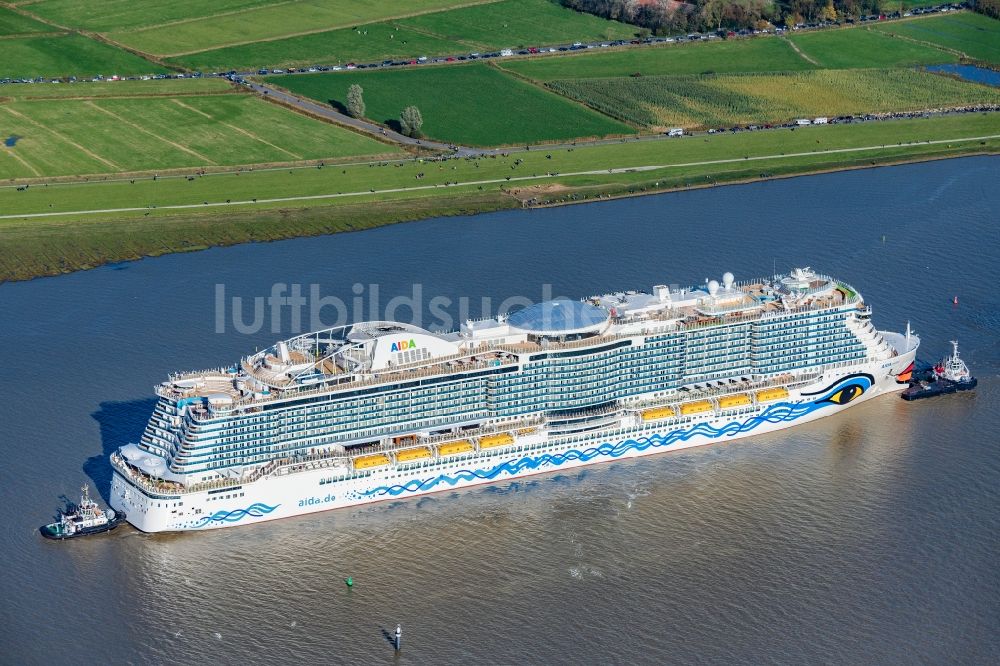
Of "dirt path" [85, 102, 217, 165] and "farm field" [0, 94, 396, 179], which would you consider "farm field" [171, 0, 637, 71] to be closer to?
"farm field" [0, 94, 396, 179]

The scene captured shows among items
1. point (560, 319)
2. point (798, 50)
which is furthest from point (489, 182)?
point (798, 50)

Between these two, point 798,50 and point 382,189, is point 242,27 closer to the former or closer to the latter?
point 382,189

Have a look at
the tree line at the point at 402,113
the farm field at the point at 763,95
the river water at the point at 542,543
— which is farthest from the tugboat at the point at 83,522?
the farm field at the point at 763,95

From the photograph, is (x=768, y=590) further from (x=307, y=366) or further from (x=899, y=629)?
(x=307, y=366)

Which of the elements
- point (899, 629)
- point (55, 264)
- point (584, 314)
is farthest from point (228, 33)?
point (899, 629)

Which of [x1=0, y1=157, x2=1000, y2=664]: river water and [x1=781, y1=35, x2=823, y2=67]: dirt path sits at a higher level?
[x1=781, y1=35, x2=823, y2=67]: dirt path

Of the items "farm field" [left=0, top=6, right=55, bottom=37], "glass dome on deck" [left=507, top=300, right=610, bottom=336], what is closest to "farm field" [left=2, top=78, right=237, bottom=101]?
"farm field" [left=0, top=6, right=55, bottom=37]
